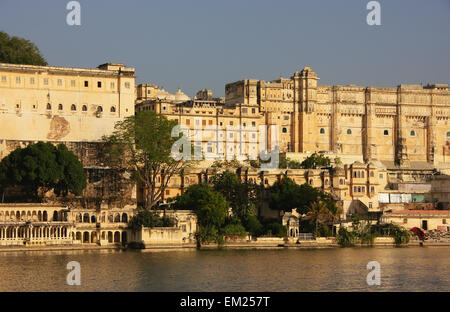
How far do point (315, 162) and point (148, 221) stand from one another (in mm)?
22132

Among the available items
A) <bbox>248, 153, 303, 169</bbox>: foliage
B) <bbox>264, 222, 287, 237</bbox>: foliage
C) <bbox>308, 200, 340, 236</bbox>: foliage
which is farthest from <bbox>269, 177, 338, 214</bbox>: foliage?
<bbox>248, 153, 303, 169</bbox>: foliage

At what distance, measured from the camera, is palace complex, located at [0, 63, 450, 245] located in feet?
220

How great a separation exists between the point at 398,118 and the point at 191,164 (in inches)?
1262

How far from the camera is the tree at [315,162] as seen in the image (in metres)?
82.5

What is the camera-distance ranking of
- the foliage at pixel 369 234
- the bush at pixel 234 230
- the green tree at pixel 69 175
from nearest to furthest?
the bush at pixel 234 230, the foliage at pixel 369 234, the green tree at pixel 69 175

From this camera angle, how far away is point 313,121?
9488 cm

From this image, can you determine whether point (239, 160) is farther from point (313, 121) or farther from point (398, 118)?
point (398, 118)

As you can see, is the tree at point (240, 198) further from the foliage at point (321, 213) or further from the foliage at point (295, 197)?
the foliage at point (321, 213)

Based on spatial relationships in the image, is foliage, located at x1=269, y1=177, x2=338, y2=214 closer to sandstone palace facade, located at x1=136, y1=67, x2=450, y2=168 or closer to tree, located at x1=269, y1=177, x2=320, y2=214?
tree, located at x1=269, y1=177, x2=320, y2=214

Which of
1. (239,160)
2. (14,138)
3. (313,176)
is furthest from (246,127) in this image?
(14,138)

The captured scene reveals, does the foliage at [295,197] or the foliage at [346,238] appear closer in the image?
the foliage at [346,238]

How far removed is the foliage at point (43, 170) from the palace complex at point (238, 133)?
4.94 ft

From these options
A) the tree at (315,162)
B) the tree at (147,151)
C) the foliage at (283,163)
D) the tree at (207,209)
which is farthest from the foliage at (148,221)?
the tree at (315,162)

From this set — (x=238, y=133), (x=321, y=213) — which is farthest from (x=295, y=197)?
(x=238, y=133)
